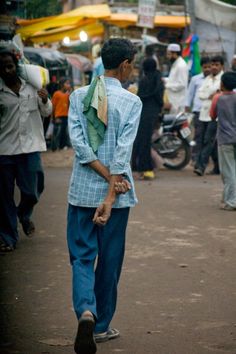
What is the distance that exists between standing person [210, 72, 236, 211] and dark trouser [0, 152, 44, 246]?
124 inches

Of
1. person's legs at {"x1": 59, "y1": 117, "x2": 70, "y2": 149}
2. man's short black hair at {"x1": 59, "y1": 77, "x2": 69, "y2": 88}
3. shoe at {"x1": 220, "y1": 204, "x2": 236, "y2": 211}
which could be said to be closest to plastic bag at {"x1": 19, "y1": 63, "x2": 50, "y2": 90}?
shoe at {"x1": 220, "y1": 204, "x2": 236, "y2": 211}

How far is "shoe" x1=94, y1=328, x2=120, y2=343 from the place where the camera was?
5211 millimetres

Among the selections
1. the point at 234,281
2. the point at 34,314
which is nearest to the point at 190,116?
the point at 234,281

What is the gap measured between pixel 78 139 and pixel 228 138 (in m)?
5.96

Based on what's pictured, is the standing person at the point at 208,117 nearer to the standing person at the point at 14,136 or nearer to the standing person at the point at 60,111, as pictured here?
the standing person at the point at 60,111

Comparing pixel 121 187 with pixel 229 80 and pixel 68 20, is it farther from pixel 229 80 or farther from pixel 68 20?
pixel 68 20

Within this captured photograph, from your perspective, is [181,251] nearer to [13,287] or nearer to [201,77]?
[13,287]

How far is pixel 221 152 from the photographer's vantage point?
10766 millimetres

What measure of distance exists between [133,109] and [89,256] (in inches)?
32.8

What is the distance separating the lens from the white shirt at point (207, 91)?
47.5ft

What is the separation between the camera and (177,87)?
1667 cm

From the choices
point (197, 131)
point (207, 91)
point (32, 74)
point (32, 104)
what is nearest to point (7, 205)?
point (32, 104)

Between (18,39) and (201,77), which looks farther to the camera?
(201,77)

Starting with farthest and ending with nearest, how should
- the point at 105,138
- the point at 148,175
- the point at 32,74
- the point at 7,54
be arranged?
1. the point at 148,175
2. the point at 32,74
3. the point at 7,54
4. the point at 105,138
